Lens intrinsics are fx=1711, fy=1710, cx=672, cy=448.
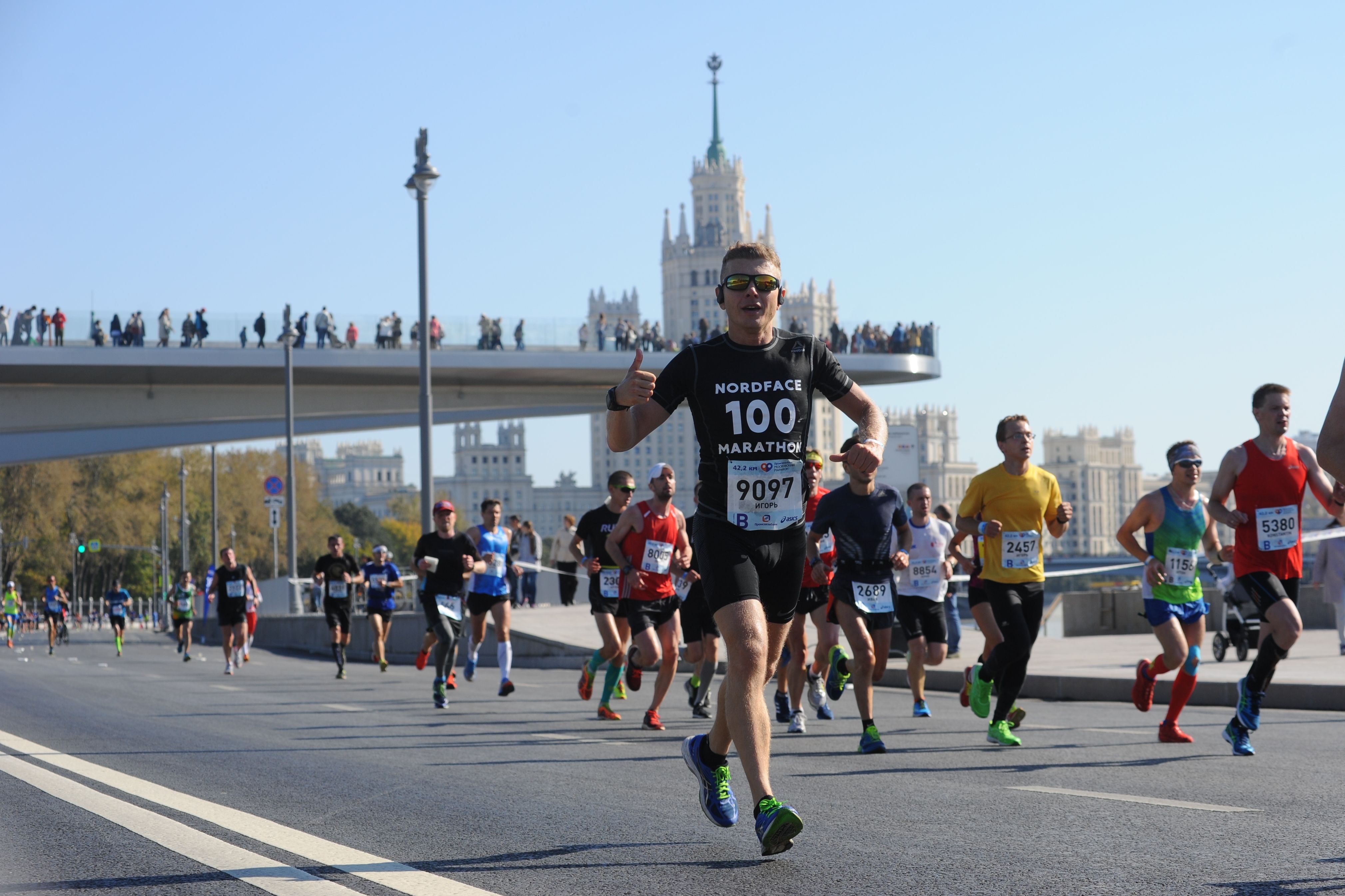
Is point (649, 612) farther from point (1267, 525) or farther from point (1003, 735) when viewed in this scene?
point (1267, 525)

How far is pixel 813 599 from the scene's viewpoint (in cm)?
1241

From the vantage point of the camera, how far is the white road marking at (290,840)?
213 inches

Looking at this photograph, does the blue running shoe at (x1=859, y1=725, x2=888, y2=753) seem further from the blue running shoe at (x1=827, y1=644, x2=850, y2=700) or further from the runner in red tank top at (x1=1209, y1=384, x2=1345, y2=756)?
the runner in red tank top at (x1=1209, y1=384, x2=1345, y2=756)

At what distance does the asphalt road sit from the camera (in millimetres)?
5570

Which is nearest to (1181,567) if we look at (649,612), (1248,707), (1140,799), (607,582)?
(1248,707)

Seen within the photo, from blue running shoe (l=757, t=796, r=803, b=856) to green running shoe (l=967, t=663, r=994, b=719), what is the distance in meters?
5.57

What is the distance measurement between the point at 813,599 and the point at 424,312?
15.3 meters

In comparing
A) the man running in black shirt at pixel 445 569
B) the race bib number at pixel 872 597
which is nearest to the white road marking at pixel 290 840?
the race bib number at pixel 872 597

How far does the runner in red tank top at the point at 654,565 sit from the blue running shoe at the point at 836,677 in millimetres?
1170

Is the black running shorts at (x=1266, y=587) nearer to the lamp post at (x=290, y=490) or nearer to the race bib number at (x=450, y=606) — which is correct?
the race bib number at (x=450, y=606)

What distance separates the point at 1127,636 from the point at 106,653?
2196 cm

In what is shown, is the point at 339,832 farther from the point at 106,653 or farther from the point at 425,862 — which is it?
the point at 106,653

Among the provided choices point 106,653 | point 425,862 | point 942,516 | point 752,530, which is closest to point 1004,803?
point 752,530

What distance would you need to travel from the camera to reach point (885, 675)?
1788cm
